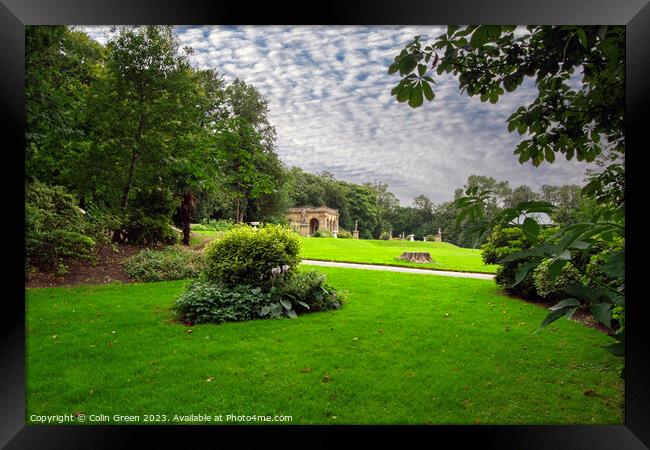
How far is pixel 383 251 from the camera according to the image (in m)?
4.25

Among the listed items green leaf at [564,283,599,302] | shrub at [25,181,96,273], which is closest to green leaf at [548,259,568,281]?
green leaf at [564,283,599,302]

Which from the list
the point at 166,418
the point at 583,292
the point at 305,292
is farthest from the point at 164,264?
the point at 583,292

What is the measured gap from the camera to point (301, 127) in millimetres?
3182

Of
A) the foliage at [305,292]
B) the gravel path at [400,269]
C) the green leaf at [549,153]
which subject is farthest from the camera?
the gravel path at [400,269]

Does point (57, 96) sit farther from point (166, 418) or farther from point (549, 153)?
point (549, 153)

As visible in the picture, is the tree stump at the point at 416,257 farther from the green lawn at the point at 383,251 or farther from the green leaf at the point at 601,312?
the green leaf at the point at 601,312

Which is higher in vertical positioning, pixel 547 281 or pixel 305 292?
pixel 547 281

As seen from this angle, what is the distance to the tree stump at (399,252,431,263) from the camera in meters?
4.26

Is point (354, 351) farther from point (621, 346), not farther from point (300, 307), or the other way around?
point (621, 346)

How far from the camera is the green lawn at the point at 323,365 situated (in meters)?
2.37

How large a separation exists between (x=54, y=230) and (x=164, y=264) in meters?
1.15

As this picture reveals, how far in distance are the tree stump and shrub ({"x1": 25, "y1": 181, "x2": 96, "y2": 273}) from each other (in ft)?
11.4

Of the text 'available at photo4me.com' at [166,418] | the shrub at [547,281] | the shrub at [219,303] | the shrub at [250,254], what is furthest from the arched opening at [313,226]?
the shrub at [547,281]
